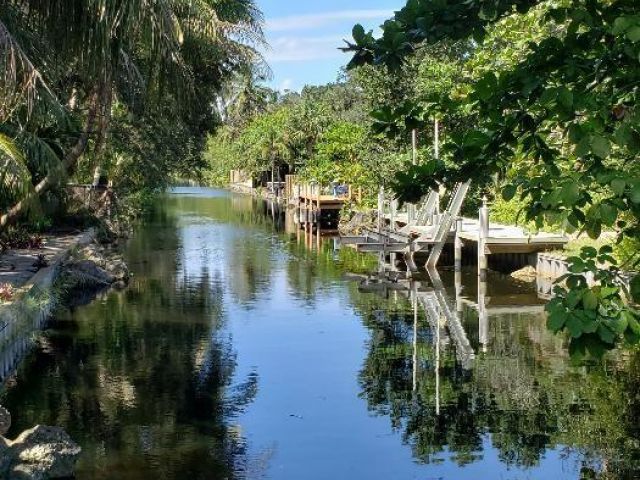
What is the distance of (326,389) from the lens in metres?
13.7

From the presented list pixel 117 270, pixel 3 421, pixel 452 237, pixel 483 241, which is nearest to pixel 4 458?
pixel 3 421

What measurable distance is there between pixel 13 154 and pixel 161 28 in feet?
10.9

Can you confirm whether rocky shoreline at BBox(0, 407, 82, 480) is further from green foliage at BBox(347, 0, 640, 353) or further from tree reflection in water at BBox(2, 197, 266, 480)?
green foliage at BBox(347, 0, 640, 353)

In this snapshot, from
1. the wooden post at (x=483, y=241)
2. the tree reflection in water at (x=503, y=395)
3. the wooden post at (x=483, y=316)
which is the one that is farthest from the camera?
the wooden post at (x=483, y=241)

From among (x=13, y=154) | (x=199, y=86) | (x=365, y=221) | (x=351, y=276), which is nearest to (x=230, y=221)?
(x=365, y=221)

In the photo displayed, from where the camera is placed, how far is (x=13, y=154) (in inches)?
503

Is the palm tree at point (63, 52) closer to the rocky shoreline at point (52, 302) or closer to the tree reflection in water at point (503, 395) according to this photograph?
the rocky shoreline at point (52, 302)

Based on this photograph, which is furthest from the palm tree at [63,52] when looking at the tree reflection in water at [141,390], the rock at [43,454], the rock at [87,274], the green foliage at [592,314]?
the green foliage at [592,314]

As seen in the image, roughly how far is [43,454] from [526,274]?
60.4ft

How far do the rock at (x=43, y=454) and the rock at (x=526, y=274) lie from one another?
17.7 m

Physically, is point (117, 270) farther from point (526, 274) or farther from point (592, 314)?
point (592, 314)

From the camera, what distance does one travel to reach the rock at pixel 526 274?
81.9 ft

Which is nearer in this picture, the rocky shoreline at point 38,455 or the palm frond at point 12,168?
the rocky shoreline at point 38,455

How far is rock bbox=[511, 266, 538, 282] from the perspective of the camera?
81.9ft
